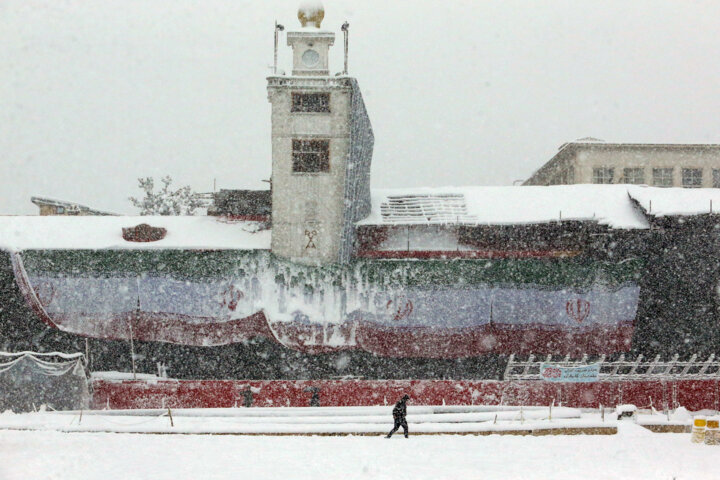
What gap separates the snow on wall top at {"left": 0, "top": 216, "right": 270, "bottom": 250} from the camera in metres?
27.2

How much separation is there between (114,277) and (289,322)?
6741 millimetres

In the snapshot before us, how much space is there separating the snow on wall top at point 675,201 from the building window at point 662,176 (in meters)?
17.1

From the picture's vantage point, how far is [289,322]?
2656 centimetres

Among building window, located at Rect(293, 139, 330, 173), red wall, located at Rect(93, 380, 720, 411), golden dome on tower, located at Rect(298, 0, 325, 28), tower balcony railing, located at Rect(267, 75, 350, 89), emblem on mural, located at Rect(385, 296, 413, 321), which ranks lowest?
red wall, located at Rect(93, 380, 720, 411)

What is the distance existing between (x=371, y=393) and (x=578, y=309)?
8200mm

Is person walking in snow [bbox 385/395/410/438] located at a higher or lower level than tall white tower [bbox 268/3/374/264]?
lower

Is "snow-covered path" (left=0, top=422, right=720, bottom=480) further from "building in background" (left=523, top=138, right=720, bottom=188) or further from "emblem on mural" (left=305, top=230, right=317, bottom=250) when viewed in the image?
"building in background" (left=523, top=138, right=720, bottom=188)

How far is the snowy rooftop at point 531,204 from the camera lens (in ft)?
87.1

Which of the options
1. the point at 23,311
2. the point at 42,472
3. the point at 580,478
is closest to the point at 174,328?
the point at 23,311

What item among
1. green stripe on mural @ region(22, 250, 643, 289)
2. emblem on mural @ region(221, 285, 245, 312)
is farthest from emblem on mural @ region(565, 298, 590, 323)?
emblem on mural @ region(221, 285, 245, 312)

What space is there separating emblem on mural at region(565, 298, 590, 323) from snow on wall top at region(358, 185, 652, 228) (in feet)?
10.0

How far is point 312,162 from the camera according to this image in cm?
2777

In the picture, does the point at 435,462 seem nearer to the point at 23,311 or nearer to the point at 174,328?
the point at 174,328

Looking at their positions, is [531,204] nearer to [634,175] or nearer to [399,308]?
[399,308]
